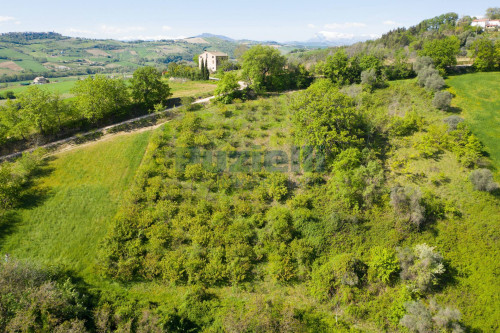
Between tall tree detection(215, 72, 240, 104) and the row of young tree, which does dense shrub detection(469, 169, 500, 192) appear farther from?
the row of young tree

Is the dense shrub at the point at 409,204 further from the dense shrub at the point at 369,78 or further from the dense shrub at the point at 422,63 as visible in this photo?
the dense shrub at the point at 422,63

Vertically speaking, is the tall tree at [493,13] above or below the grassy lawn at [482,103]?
above

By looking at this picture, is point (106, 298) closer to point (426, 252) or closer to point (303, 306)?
point (303, 306)

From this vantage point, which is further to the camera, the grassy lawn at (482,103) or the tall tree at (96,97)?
the tall tree at (96,97)

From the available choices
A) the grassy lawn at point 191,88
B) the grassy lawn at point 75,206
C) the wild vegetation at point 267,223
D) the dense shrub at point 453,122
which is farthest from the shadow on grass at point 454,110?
the grassy lawn at point 75,206

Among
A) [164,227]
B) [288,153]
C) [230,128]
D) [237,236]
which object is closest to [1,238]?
[164,227]

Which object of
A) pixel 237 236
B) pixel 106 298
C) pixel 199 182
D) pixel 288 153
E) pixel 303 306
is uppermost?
pixel 288 153

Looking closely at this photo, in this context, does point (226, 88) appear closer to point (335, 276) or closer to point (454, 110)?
point (335, 276)
